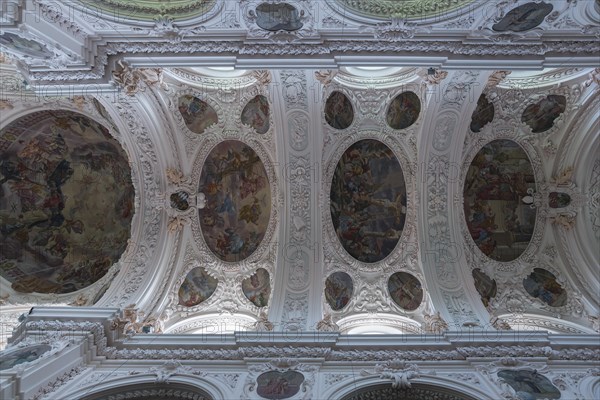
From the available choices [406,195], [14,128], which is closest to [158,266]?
[14,128]

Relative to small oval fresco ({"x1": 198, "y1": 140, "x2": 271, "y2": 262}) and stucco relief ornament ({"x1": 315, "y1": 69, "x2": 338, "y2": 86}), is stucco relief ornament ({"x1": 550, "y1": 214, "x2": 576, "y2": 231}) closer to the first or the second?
stucco relief ornament ({"x1": 315, "y1": 69, "x2": 338, "y2": 86})

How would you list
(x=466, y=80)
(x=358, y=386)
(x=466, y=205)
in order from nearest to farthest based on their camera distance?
(x=358, y=386) → (x=466, y=80) → (x=466, y=205)

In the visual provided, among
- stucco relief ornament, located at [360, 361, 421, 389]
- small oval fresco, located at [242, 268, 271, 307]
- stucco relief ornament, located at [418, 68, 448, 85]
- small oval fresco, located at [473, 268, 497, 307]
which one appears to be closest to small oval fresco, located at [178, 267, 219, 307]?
small oval fresco, located at [242, 268, 271, 307]

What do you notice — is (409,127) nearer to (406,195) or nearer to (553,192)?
(406,195)

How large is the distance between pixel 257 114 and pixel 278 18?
4.45m

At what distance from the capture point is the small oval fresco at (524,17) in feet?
31.1

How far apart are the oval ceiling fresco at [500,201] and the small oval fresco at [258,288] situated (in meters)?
6.52

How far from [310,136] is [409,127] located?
3.08 m

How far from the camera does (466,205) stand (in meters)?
14.5

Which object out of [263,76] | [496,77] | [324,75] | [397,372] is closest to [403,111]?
[496,77]

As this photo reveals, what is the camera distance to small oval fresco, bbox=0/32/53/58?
8.93 metres

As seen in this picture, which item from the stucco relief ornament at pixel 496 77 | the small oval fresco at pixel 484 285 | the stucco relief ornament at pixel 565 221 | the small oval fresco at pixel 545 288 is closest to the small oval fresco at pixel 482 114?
the stucco relief ornament at pixel 496 77

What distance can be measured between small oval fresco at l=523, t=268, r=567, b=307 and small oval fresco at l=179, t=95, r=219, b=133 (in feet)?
34.9

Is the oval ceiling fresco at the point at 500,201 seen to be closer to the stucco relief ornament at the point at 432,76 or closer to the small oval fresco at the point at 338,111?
the stucco relief ornament at the point at 432,76
